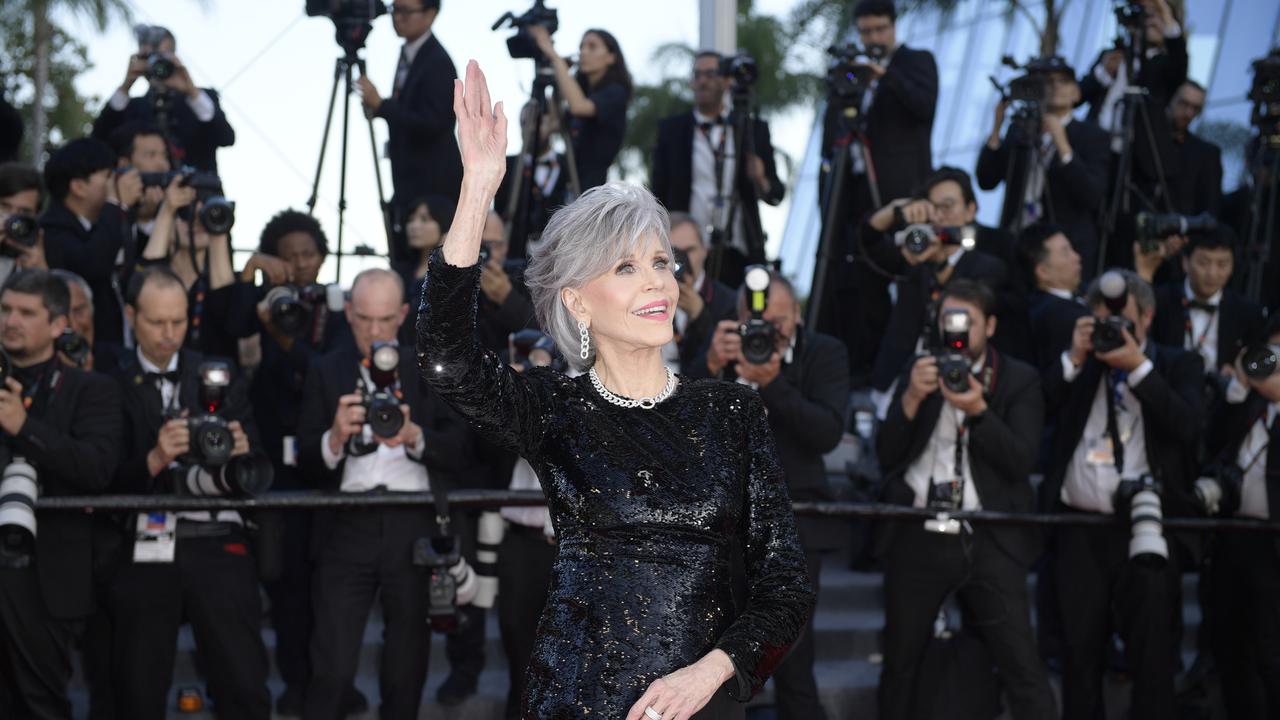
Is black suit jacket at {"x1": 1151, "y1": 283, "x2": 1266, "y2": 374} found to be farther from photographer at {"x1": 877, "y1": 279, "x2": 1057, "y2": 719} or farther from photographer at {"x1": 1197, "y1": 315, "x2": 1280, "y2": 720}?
photographer at {"x1": 877, "y1": 279, "x2": 1057, "y2": 719}

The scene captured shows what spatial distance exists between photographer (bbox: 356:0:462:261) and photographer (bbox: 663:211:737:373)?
1.21 m

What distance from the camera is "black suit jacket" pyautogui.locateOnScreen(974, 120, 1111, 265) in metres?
7.30

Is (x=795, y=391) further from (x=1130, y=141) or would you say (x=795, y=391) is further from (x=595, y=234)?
(x=1130, y=141)

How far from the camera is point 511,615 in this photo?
5371 mm

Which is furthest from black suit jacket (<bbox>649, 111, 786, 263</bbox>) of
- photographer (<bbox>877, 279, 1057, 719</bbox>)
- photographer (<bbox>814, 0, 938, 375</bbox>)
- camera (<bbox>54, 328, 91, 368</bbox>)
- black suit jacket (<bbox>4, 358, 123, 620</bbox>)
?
black suit jacket (<bbox>4, 358, 123, 620</bbox>)

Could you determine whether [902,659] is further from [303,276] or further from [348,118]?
[348,118]

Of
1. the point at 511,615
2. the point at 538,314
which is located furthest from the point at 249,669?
the point at 538,314

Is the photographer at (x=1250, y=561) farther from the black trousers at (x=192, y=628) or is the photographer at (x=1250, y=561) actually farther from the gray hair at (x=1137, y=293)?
the black trousers at (x=192, y=628)

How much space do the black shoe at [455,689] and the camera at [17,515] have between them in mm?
1595

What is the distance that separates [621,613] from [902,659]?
2.96m

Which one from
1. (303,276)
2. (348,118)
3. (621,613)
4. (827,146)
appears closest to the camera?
(621,613)

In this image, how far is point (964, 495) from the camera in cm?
545

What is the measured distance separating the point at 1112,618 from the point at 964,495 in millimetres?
765

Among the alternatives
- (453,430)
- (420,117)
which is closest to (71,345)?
(453,430)
